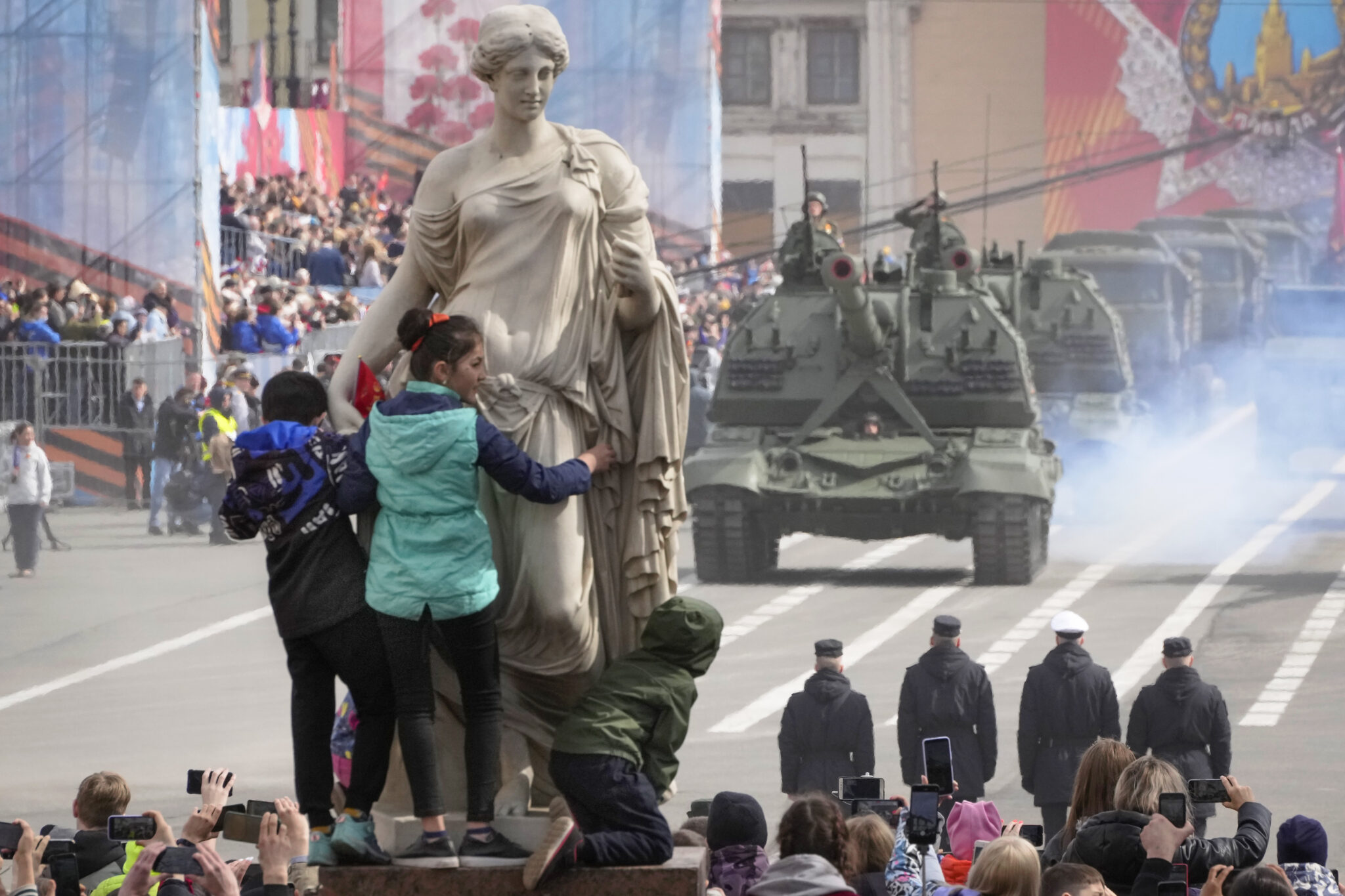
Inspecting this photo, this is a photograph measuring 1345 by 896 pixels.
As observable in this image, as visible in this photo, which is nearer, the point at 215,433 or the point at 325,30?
→ the point at 215,433

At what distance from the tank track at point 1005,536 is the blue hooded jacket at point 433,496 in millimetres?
16403

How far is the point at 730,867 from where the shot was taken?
292 inches

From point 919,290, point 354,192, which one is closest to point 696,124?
point 354,192

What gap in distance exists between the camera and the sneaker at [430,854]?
666 centimetres

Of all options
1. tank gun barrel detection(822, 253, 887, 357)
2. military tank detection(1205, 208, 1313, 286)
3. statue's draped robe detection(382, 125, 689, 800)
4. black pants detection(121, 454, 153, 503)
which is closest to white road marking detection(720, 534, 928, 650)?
tank gun barrel detection(822, 253, 887, 357)

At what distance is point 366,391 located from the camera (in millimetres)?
7203

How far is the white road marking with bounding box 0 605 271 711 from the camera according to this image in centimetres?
1834

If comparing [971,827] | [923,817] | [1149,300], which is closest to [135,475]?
[1149,300]

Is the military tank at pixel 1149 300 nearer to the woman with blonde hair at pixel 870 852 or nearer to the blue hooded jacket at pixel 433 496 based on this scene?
the woman with blonde hair at pixel 870 852

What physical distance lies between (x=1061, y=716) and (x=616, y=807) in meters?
6.00

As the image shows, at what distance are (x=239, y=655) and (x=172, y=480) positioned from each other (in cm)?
622

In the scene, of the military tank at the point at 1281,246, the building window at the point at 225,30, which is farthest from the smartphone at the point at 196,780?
the building window at the point at 225,30

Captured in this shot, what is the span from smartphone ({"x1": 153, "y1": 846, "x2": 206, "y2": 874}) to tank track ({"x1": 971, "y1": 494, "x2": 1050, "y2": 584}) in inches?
673

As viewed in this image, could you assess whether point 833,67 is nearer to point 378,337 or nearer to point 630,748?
point 378,337
